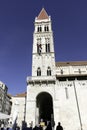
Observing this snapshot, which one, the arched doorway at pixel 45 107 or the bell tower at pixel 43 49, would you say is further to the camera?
the bell tower at pixel 43 49

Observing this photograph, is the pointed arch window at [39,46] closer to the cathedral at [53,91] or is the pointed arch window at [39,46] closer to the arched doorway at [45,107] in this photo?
the cathedral at [53,91]

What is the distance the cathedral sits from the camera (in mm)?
23281

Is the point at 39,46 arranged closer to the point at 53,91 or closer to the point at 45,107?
the point at 53,91

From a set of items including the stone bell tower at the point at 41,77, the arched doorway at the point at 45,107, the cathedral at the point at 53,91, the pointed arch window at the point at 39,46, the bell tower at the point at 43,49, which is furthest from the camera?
the pointed arch window at the point at 39,46

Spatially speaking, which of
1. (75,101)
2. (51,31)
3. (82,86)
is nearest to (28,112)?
(75,101)

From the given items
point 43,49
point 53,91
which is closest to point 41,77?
point 53,91

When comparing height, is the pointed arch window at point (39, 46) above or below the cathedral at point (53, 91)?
above

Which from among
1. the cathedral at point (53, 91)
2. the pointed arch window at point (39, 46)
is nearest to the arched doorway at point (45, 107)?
the cathedral at point (53, 91)

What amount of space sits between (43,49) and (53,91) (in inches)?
414

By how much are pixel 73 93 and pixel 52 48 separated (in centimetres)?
1111

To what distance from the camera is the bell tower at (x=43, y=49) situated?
1121 inches

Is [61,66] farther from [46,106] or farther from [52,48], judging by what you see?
[46,106]

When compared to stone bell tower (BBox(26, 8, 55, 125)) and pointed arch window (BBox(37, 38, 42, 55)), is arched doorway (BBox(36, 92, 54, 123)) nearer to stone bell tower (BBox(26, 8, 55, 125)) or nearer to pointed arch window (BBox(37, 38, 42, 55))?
stone bell tower (BBox(26, 8, 55, 125))

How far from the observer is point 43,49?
3111cm
